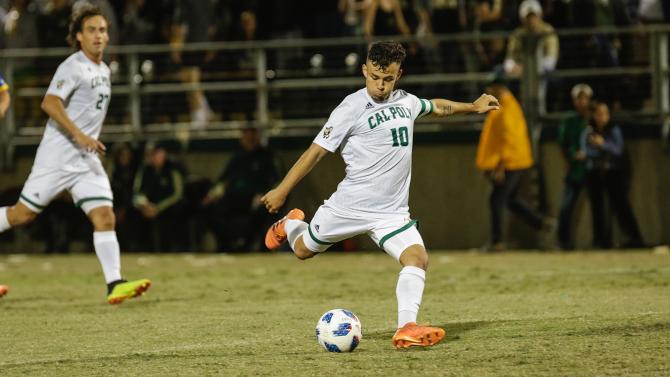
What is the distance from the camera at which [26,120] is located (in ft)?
59.3

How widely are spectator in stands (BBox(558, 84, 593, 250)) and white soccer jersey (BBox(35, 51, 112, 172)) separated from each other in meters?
7.15

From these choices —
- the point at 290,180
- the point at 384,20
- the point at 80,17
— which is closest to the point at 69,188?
the point at 80,17

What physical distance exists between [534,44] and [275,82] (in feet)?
11.7

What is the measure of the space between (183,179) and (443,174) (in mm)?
3568

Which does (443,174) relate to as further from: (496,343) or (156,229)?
(496,343)

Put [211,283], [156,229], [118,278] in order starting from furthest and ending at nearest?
[156,229] → [211,283] → [118,278]

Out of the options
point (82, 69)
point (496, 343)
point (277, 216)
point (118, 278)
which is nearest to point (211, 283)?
point (118, 278)

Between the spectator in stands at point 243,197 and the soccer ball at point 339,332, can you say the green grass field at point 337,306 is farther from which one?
the spectator in stands at point 243,197

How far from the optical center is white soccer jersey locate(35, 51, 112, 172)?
36.1 ft

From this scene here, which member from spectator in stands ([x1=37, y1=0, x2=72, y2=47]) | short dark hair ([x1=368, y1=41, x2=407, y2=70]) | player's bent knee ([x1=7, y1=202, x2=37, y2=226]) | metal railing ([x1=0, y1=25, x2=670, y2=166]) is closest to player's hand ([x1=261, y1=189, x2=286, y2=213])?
short dark hair ([x1=368, y1=41, x2=407, y2=70])

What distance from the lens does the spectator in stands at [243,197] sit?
16.9m

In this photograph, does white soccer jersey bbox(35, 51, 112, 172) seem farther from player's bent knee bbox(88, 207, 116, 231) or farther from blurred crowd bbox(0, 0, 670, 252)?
blurred crowd bbox(0, 0, 670, 252)

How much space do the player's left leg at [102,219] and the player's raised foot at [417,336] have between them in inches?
151

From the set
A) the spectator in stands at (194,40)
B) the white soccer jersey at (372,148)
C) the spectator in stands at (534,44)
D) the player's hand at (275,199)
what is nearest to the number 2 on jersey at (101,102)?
the white soccer jersey at (372,148)
